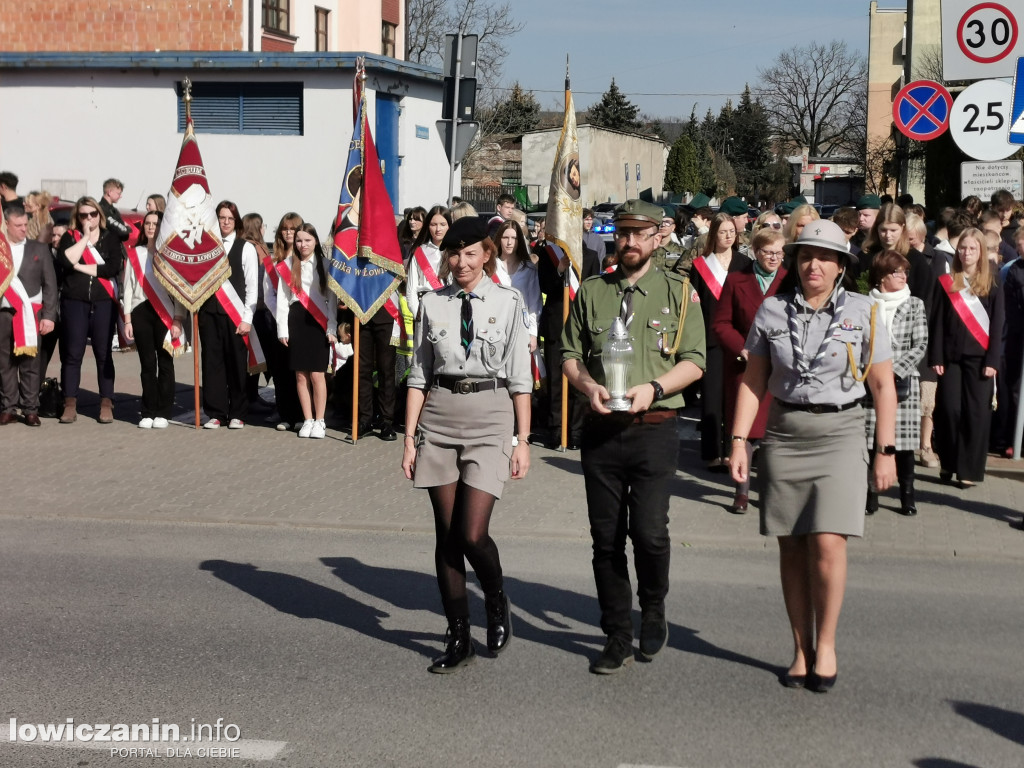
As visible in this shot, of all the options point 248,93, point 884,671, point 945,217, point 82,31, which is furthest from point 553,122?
point 884,671

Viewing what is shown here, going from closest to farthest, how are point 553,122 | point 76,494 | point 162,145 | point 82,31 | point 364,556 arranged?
point 364,556 < point 76,494 < point 162,145 < point 82,31 < point 553,122

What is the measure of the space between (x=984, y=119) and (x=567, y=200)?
388cm

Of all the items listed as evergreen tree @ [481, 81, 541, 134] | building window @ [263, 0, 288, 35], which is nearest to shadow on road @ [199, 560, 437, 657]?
building window @ [263, 0, 288, 35]

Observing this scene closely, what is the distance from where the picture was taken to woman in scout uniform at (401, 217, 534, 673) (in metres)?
5.88

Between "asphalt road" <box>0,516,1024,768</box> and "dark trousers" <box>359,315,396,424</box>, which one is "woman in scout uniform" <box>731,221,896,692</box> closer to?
"asphalt road" <box>0,516,1024,768</box>

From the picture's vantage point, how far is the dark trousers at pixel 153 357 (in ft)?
41.7

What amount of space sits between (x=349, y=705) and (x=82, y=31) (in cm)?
3672

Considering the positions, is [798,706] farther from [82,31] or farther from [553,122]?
[553,122]

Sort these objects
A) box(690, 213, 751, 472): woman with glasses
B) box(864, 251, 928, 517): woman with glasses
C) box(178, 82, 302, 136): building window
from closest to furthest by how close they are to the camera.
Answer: box(864, 251, 928, 517): woman with glasses < box(690, 213, 751, 472): woman with glasses < box(178, 82, 302, 136): building window

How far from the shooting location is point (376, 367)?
12375 mm

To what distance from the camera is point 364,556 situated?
8266 mm

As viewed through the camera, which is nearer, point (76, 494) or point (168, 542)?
point (168, 542)

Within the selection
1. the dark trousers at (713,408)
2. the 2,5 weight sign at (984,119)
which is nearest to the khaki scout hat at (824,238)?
the dark trousers at (713,408)

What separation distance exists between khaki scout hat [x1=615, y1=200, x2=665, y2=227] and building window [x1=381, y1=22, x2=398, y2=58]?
46.1 metres
